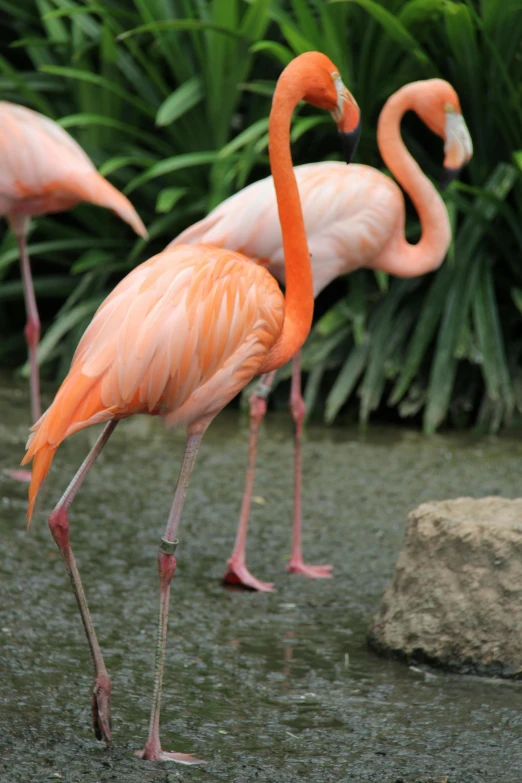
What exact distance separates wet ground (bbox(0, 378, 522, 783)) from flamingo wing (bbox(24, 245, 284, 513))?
0.81 meters

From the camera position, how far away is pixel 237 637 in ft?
12.3

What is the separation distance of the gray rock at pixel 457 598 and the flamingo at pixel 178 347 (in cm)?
86

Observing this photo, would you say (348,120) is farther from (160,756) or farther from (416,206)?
(160,756)

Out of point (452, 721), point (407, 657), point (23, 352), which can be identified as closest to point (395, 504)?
point (407, 657)

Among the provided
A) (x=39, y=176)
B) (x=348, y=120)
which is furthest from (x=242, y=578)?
(x=39, y=176)

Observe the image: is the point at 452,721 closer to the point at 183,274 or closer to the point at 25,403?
the point at 183,274

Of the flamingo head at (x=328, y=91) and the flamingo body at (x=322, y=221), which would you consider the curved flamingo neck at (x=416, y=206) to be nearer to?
the flamingo body at (x=322, y=221)

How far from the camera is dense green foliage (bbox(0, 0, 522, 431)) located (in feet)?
21.4

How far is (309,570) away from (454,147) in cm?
199

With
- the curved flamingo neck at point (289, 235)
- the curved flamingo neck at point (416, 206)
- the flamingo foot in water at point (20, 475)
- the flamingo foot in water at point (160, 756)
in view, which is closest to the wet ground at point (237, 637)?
the flamingo foot in water at point (160, 756)

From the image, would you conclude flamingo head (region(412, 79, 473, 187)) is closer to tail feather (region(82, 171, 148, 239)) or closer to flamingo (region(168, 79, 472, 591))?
flamingo (region(168, 79, 472, 591))

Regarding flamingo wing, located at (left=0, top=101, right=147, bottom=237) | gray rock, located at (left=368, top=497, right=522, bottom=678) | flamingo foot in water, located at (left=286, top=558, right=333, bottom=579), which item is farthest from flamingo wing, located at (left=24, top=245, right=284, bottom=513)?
flamingo wing, located at (left=0, top=101, right=147, bottom=237)

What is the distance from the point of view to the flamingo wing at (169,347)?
2.81m

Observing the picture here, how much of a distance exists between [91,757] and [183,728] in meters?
0.33
